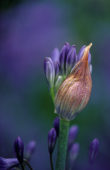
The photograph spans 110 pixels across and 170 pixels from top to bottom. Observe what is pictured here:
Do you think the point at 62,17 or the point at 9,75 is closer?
the point at 9,75

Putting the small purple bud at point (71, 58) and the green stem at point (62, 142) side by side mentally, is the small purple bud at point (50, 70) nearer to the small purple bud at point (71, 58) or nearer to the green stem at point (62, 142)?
the small purple bud at point (71, 58)

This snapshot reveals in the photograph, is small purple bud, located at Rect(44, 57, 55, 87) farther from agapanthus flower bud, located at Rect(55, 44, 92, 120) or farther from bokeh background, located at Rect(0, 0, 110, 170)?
bokeh background, located at Rect(0, 0, 110, 170)

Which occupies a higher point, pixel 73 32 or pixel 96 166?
pixel 73 32

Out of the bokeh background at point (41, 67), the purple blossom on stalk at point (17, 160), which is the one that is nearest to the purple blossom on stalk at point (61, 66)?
the purple blossom on stalk at point (17, 160)

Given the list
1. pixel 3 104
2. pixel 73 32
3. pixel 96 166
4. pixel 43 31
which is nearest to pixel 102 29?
pixel 73 32

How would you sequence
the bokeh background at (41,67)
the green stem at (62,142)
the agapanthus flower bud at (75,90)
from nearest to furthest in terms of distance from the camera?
the agapanthus flower bud at (75,90), the green stem at (62,142), the bokeh background at (41,67)

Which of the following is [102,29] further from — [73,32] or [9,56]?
[9,56]

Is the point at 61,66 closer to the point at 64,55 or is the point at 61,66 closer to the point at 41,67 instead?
Answer: the point at 64,55
